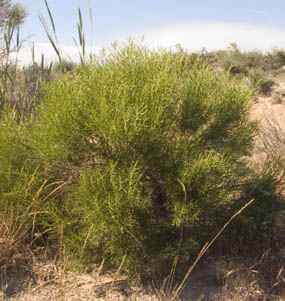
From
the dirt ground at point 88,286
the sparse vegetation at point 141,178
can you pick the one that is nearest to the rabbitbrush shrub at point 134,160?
the sparse vegetation at point 141,178

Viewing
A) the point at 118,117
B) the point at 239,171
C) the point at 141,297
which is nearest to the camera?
the point at 118,117

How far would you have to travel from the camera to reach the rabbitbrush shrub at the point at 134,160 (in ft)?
9.10

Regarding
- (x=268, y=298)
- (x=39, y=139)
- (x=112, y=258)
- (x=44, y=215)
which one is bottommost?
(x=268, y=298)

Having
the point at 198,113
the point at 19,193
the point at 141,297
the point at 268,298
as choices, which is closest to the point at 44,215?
the point at 19,193

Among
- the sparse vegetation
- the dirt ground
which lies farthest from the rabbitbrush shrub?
the dirt ground

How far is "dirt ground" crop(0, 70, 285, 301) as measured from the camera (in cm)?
293

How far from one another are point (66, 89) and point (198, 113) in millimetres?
1090

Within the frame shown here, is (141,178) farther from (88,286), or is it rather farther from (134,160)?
(88,286)

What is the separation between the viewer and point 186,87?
333 centimetres

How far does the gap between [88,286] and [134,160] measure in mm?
1019

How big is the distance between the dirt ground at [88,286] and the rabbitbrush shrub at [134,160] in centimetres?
17

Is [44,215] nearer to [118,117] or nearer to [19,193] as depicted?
[19,193]

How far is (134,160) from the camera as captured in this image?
298cm

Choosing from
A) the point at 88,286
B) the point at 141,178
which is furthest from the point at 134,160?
the point at 88,286
